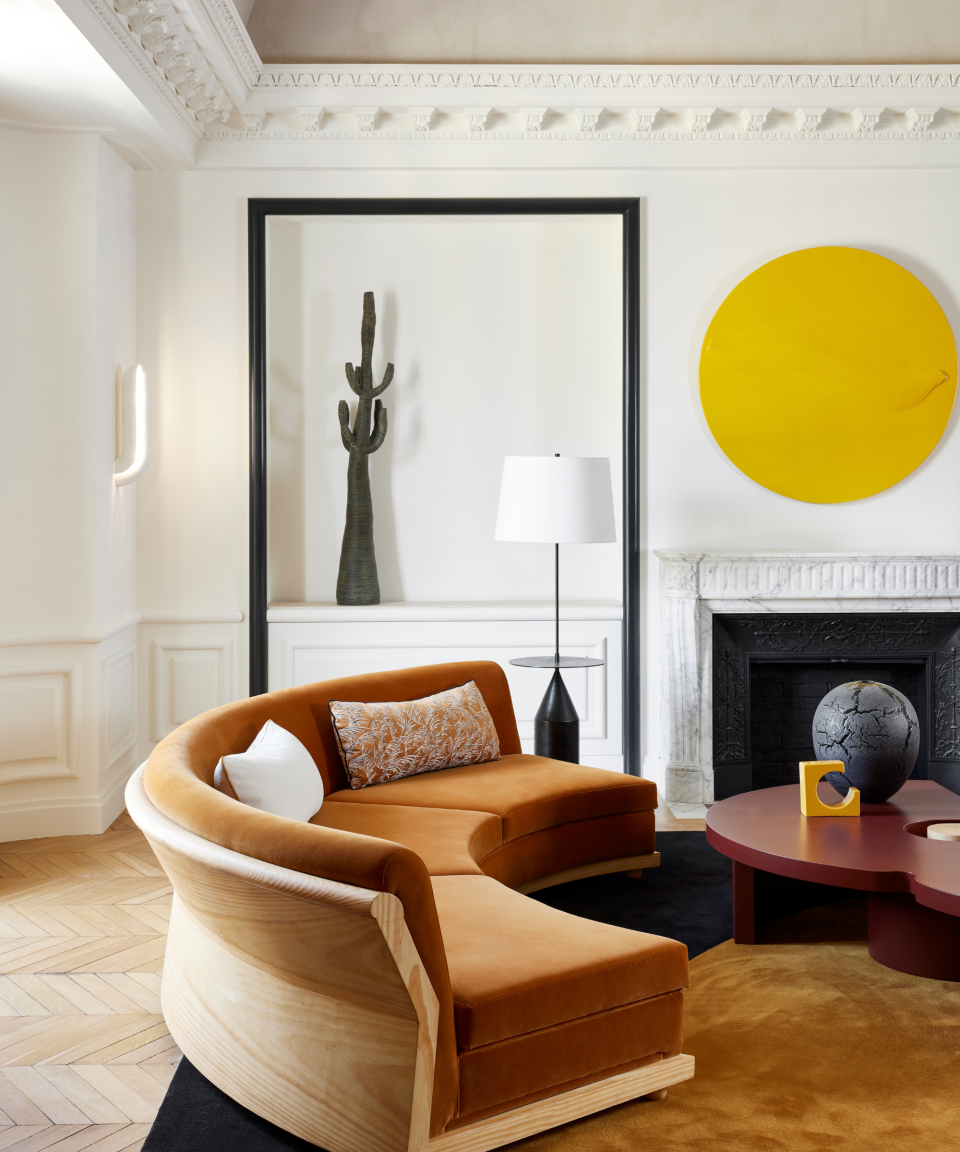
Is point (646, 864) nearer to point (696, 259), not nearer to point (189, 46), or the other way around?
point (696, 259)

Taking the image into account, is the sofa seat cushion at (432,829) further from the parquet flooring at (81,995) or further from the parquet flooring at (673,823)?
the parquet flooring at (673,823)

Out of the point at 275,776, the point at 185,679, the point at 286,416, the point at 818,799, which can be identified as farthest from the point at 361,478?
the point at 818,799

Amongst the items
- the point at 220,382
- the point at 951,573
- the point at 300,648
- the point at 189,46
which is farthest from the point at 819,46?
the point at 300,648

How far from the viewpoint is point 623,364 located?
4656 millimetres

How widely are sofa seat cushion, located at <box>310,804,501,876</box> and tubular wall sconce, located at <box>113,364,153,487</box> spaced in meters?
1.93

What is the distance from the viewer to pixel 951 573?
445 centimetres

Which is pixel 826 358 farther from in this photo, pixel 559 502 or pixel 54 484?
pixel 54 484

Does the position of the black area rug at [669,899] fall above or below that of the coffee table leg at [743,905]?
below

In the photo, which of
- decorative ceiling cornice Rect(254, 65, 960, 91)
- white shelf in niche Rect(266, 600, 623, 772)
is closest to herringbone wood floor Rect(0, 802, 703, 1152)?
white shelf in niche Rect(266, 600, 623, 772)

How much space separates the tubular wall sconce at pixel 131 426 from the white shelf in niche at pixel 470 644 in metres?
0.89

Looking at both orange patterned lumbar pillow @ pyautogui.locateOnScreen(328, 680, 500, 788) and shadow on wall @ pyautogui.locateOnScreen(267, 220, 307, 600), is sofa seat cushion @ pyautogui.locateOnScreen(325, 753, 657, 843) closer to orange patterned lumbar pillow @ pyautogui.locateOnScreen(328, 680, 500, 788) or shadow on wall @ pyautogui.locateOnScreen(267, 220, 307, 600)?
orange patterned lumbar pillow @ pyautogui.locateOnScreen(328, 680, 500, 788)

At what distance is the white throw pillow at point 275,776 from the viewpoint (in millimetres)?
2570

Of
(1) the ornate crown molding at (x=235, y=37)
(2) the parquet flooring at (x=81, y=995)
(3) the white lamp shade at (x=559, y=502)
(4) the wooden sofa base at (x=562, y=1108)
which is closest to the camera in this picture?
(4) the wooden sofa base at (x=562, y=1108)

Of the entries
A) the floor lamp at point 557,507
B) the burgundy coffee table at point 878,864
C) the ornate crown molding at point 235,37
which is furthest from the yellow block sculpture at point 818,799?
the ornate crown molding at point 235,37
